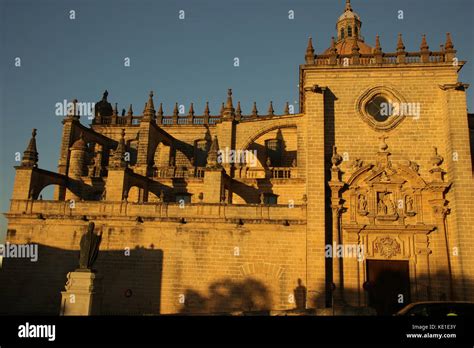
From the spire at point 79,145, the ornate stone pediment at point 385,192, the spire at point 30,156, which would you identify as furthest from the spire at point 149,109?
the ornate stone pediment at point 385,192

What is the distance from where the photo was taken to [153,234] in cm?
2094

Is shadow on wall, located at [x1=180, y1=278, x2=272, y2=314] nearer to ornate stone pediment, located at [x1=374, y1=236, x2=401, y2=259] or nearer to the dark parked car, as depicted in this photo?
ornate stone pediment, located at [x1=374, y1=236, x2=401, y2=259]

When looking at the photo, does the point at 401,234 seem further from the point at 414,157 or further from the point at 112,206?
the point at 112,206

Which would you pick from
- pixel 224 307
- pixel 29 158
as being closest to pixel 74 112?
pixel 29 158

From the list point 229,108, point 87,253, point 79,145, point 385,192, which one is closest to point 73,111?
point 79,145

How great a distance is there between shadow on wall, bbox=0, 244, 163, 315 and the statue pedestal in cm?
542

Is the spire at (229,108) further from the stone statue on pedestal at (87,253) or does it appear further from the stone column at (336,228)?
the stone statue on pedestal at (87,253)

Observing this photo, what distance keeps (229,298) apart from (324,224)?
17.8 ft

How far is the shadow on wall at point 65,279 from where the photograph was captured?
20109 millimetres

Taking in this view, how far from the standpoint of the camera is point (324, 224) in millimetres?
19438

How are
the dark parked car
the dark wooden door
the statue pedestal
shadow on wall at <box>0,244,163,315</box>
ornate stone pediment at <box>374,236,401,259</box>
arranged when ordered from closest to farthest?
1. the dark parked car
2. the statue pedestal
3. the dark wooden door
4. ornate stone pediment at <box>374,236,401,259</box>
5. shadow on wall at <box>0,244,163,315</box>

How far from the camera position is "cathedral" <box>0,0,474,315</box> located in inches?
749

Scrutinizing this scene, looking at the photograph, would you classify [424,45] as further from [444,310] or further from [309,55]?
[444,310]

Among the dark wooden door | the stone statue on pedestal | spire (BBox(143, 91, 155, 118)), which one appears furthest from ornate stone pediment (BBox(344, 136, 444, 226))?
spire (BBox(143, 91, 155, 118))
